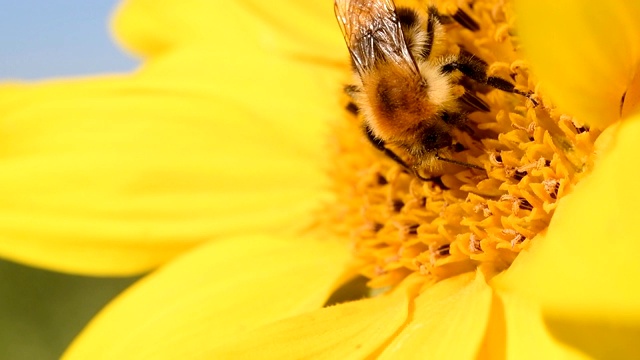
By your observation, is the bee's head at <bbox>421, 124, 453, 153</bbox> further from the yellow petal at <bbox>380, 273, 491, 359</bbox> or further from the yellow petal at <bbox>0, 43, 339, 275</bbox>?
the yellow petal at <bbox>0, 43, 339, 275</bbox>

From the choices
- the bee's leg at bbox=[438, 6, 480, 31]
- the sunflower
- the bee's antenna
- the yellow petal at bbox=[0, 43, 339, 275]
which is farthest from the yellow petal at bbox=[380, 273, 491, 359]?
the yellow petal at bbox=[0, 43, 339, 275]

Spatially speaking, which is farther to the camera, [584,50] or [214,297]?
[214,297]

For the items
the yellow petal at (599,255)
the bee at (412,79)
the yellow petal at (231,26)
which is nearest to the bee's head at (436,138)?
the bee at (412,79)

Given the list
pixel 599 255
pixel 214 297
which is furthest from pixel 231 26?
pixel 599 255

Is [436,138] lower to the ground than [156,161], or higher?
lower

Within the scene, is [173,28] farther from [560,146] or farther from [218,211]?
[560,146]

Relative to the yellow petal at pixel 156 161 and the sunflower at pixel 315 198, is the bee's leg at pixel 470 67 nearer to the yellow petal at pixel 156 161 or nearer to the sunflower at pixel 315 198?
the sunflower at pixel 315 198

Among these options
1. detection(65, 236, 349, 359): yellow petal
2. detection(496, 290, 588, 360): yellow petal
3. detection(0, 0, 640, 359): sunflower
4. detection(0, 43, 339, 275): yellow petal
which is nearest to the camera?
detection(0, 0, 640, 359): sunflower

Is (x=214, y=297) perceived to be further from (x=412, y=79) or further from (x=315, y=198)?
(x=412, y=79)
